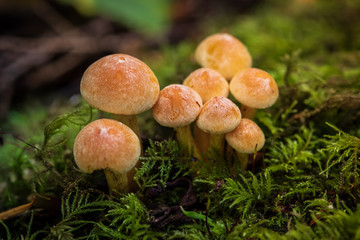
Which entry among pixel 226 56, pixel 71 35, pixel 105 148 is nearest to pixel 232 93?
pixel 226 56

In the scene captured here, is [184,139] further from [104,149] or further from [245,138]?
[104,149]

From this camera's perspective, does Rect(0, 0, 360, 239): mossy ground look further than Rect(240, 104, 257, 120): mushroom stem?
No

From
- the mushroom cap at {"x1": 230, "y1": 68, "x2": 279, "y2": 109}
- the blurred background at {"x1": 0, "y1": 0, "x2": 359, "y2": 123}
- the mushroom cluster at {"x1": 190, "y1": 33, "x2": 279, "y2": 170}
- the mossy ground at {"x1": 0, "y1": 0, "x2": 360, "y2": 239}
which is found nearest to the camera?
the mossy ground at {"x1": 0, "y1": 0, "x2": 360, "y2": 239}

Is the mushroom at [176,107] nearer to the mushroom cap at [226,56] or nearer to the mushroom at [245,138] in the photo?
the mushroom at [245,138]

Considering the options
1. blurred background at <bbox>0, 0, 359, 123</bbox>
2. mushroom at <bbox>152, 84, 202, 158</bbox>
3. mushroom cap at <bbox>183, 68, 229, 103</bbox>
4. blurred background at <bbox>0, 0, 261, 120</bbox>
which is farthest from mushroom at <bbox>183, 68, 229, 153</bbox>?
blurred background at <bbox>0, 0, 261, 120</bbox>

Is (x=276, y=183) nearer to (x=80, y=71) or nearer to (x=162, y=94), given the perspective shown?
(x=162, y=94)

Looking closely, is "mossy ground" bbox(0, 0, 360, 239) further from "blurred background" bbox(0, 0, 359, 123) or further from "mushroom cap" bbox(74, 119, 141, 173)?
"blurred background" bbox(0, 0, 359, 123)

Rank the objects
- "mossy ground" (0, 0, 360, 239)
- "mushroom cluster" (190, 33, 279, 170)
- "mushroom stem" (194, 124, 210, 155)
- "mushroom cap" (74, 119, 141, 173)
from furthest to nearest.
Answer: "mushroom stem" (194, 124, 210, 155) → "mushroom cluster" (190, 33, 279, 170) → "mossy ground" (0, 0, 360, 239) → "mushroom cap" (74, 119, 141, 173)

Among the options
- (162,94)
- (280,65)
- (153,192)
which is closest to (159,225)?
(153,192)
